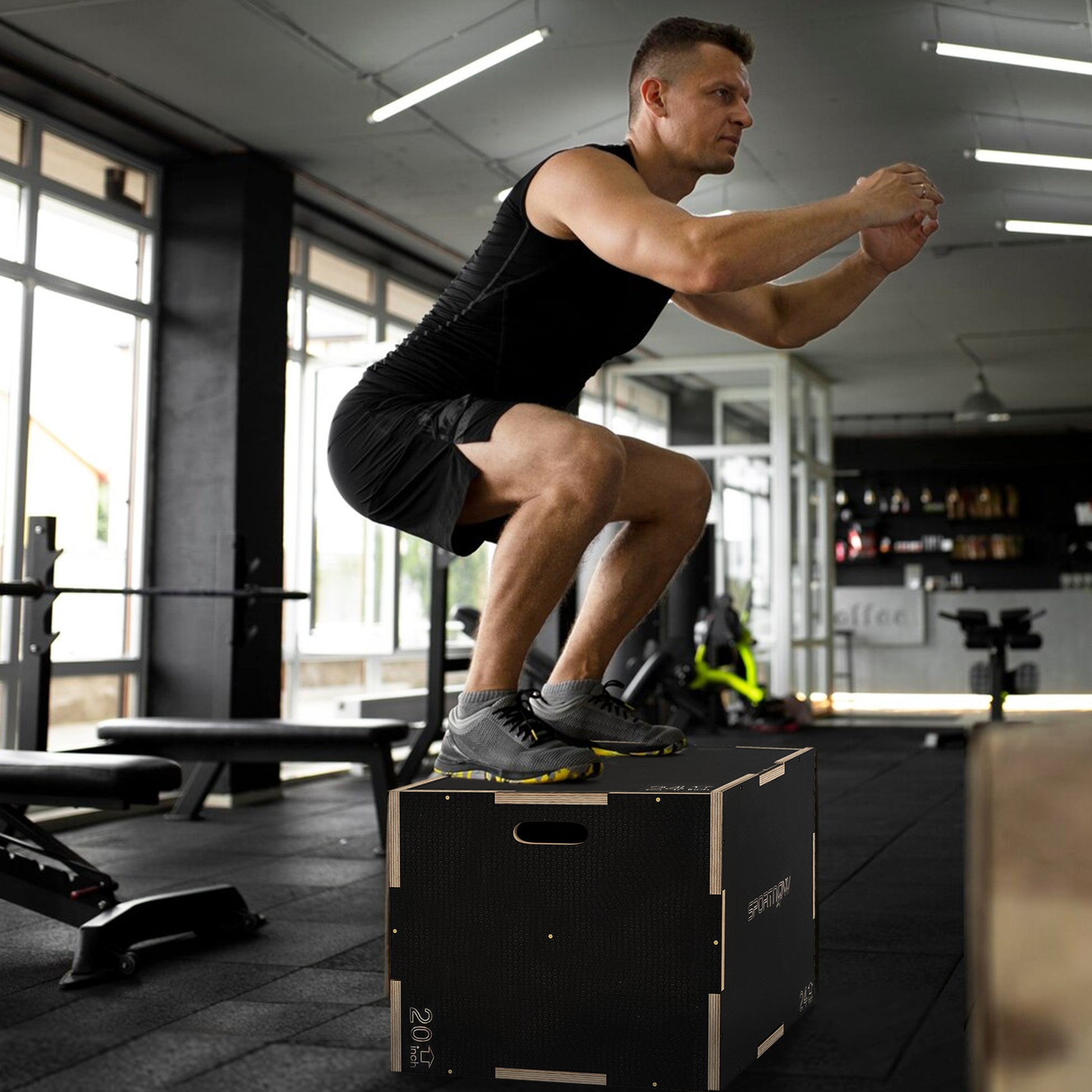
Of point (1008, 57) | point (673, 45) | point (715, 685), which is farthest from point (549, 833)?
point (715, 685)

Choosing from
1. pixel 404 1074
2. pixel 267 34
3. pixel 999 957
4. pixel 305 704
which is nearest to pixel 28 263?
pixel 267 34

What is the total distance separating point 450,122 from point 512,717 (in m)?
4.27

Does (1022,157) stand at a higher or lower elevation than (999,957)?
higher

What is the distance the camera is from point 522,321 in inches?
80.7

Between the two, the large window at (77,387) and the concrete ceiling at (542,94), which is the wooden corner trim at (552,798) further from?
the large window at (77,387)

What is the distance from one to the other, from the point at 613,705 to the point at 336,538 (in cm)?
528

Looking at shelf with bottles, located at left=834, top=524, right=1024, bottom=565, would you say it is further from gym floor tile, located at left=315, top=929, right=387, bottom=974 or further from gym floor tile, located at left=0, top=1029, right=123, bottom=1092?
gym floor tile, located at left=0, top=1029, right=123, bottom=1092

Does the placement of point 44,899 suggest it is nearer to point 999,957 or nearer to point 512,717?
point 512,717

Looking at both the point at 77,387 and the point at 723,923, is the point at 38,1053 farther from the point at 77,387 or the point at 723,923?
the point at 77,387

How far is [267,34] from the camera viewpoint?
15.7 feet

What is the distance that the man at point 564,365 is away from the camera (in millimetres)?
1885

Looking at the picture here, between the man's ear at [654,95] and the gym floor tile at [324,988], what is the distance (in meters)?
Result: 1.51

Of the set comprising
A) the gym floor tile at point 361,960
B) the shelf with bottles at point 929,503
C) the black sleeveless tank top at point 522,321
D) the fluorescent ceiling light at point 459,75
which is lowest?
the gym floor tile at point 361,960

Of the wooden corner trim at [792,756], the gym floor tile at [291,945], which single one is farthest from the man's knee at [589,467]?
the gym floor tile at [291,945]
